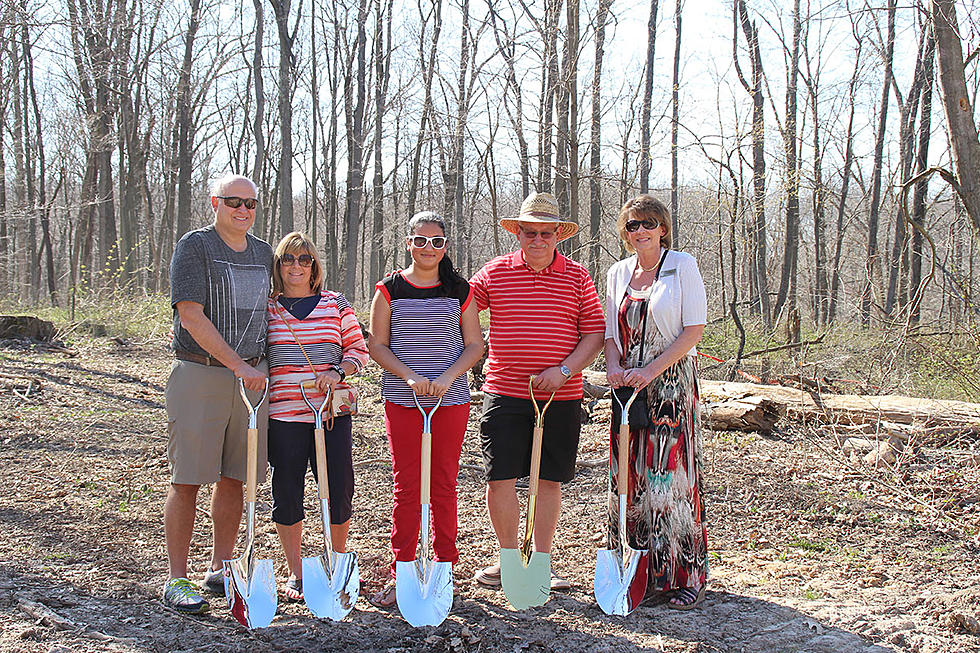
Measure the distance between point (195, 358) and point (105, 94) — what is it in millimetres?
18834

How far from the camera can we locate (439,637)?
339cm

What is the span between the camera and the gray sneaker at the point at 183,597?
351cm

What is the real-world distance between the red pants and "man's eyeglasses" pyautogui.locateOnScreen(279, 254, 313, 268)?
2.67 ft

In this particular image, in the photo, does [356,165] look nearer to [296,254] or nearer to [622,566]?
[296,254]

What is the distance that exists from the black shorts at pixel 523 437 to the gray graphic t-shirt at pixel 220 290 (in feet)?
3.99

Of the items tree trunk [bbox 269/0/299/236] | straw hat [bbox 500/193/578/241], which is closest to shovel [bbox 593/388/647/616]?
straw hat [bbox 500/193/578/241]

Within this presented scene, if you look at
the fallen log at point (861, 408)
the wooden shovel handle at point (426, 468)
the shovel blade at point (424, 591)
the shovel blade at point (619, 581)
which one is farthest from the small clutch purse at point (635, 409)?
the fallen log at point (861, 408)

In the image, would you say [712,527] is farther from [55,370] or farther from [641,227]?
[55,370]

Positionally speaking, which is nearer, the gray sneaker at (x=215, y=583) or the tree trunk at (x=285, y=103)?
the gray sneaker at (x=215, y=583)

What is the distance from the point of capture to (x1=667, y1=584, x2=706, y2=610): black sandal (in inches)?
147

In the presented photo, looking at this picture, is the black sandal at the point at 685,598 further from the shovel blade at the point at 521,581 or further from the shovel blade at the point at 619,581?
the shovel blade at the point at 521,581

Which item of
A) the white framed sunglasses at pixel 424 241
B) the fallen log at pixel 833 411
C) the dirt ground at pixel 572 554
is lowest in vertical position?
the dirt ground at pixel 572 554

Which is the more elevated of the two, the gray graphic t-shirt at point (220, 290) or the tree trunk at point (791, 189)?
the tree trunk at point (791, 189)

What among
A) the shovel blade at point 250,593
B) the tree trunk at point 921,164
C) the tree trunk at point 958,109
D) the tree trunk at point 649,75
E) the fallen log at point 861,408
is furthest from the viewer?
the tree trunk at point 649,75
